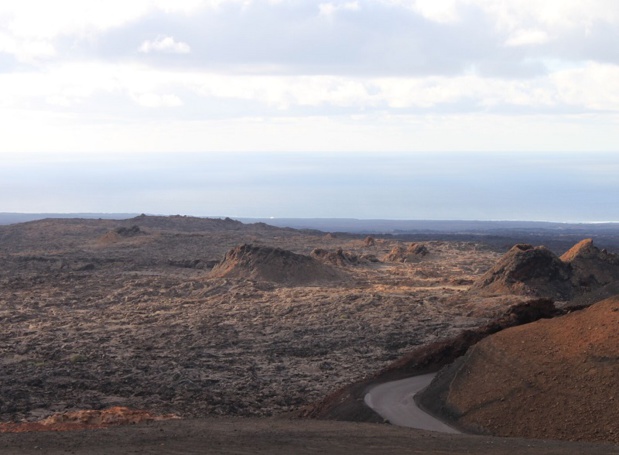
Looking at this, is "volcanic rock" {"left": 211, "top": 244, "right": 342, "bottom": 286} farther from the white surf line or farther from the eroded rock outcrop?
the white surf line

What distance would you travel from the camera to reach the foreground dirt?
12266mm

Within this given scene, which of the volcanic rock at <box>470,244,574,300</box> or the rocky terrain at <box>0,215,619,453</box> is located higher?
the volcanic rock at <box>470,244,574,300</box>

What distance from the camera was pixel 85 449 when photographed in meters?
11.9

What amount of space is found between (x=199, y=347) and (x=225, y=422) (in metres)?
11.0

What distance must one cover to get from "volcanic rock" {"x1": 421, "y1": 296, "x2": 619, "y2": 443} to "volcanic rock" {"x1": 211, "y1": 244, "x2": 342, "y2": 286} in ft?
73.5

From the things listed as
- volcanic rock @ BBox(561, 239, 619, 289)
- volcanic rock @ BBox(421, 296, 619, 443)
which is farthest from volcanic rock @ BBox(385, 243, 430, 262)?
volcanic rock @ BBox(421, 296, 619, 443)

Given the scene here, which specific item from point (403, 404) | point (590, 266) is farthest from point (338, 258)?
point (403, 404)

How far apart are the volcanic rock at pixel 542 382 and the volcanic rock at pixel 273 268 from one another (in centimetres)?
2240

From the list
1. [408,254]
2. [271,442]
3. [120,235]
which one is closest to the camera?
[271,442]

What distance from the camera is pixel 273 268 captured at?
135ft

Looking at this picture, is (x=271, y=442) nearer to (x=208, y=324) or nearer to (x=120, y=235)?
(x=208, y=324)

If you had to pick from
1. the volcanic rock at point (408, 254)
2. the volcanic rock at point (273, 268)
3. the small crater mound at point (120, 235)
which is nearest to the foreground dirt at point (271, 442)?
the volcanic rock at point (273, 268)

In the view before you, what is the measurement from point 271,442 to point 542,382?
18.6ft

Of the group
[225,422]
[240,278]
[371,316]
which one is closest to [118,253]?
[240,278]
